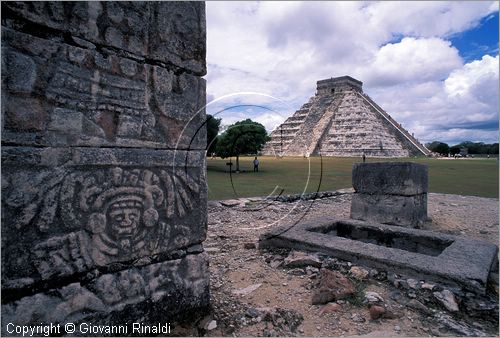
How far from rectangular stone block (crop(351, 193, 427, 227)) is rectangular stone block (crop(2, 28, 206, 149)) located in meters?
4.62

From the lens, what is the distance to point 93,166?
6.58 ft

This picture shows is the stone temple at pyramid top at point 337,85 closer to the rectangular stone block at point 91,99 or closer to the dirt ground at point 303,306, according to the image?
the dirt ground at point 303,306

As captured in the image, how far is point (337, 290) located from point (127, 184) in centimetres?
198

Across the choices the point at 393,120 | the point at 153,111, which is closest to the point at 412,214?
the point at 153,111

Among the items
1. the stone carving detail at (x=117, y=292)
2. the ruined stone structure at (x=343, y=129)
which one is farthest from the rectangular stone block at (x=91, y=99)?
the ruined stone structure at (x=343, y=129)

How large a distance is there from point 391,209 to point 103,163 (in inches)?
213

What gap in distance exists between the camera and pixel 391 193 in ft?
19.8

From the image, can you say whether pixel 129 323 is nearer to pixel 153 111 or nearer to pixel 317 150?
pixel 153 111

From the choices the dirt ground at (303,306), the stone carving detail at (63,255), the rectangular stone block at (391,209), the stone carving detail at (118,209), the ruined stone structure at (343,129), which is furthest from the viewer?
the ruined stone structure at (343,129)

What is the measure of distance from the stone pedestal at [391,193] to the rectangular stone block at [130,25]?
4666 mm

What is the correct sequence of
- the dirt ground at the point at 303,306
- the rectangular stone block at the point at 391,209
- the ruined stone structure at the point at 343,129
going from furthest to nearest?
the ruined stone structure at the point at 343,129
the rectangular stone block at the point at 391,209
the dirt ground at the point at 303,306

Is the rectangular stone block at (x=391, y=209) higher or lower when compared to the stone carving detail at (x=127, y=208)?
lower

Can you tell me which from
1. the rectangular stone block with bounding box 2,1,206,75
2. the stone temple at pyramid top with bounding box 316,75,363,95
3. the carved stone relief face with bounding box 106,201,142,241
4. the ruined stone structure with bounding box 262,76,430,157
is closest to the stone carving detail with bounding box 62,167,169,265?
the carved stone relief face with bounding box 106,201,142,241

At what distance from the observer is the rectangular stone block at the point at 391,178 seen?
232 inches
